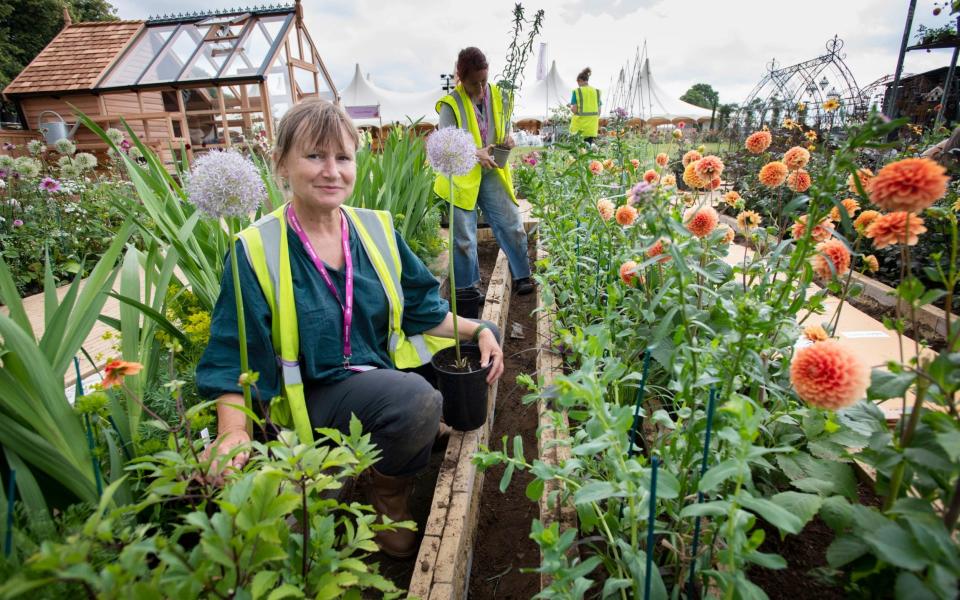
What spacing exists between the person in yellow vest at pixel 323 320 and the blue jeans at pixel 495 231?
5.32 feet

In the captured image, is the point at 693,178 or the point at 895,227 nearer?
the point at 895,227

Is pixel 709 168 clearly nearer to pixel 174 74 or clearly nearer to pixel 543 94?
pixel 174 74

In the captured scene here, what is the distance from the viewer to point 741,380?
1059 mm

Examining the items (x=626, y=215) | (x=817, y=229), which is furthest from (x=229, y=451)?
(x=817, y=229)

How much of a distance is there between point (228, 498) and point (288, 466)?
3.4 inches

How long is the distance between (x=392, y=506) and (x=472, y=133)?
2.38m

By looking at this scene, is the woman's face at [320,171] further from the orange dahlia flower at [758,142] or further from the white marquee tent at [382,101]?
the white marquee tent at [382,101]

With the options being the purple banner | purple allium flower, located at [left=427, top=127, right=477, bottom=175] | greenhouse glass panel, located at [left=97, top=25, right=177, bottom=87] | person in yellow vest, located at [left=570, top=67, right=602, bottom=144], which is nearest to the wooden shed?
greenhouse glass panel, located at [left=97, top=25, right=177, bottom=87]

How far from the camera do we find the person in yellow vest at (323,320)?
1.35m

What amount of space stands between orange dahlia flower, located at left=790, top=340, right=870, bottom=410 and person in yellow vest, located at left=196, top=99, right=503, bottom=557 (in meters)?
1.01

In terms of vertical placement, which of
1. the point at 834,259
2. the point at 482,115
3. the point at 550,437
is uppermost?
the point at 482,115

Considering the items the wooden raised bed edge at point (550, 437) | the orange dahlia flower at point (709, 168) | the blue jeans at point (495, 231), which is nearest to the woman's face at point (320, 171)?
the wooden raised bed edge at point (550, 437)

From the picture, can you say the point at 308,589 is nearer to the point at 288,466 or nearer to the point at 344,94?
the point at 288,466

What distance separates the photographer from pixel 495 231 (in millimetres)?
3412
